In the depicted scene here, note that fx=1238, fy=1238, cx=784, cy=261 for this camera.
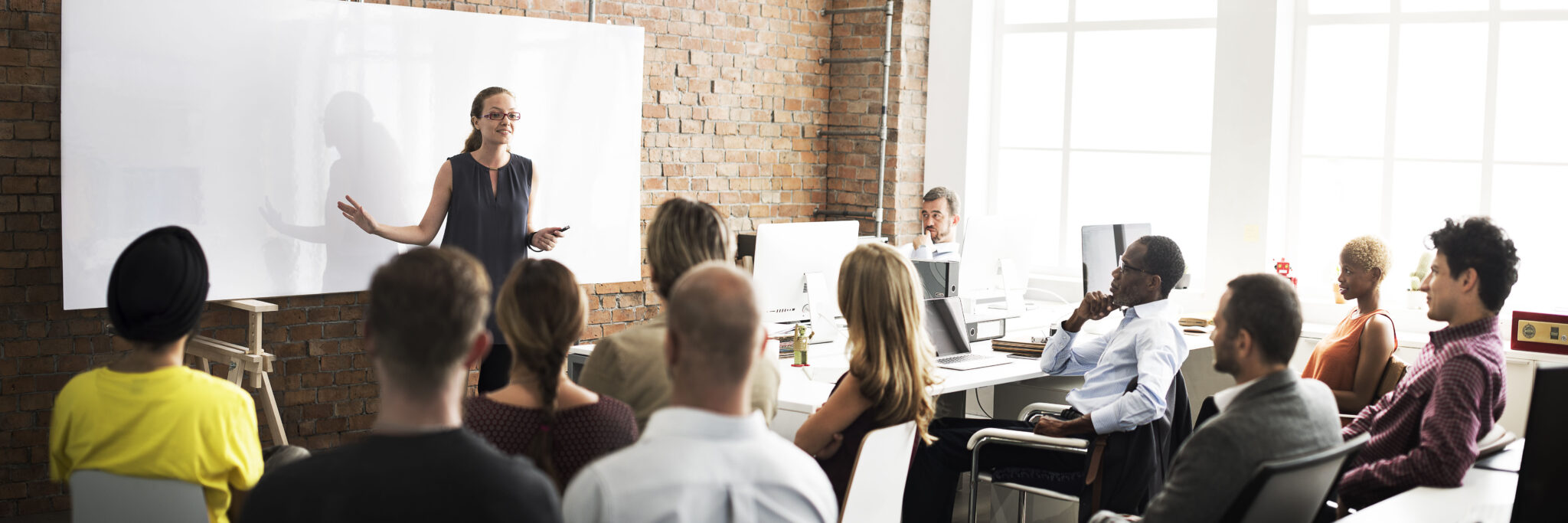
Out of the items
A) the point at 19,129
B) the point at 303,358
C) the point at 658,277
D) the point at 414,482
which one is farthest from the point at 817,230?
the point at 414,482

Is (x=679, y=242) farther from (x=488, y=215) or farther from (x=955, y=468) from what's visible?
(x=488, y=215)

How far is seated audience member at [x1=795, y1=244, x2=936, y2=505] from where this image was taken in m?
2.79

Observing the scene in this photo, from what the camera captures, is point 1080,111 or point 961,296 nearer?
point 961,296

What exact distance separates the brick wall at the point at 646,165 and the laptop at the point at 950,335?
232 cm

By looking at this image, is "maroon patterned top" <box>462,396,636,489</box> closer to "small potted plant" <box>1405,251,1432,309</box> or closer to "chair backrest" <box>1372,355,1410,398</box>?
"chair backrest" <box>1372,355,1410,398</box>

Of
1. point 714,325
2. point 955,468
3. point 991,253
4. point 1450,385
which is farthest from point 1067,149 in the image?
point 714,325

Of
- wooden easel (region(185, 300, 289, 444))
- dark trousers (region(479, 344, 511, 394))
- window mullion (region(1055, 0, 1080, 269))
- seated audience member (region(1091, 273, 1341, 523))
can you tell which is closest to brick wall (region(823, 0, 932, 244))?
window mullion (region(1055, 0, 1080, 269))

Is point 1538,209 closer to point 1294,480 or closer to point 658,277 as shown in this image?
point 1294,480

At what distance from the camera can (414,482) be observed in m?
1.34

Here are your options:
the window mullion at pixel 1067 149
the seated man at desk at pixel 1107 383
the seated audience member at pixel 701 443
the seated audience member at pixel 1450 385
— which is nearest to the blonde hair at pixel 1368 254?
the seated man at desk at pixel 1107 383

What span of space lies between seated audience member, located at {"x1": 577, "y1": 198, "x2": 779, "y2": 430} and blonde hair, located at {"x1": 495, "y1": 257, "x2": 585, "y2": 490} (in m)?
0.24

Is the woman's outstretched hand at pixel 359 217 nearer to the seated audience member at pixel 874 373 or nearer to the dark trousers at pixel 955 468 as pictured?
the dark trousers at pixel 955 468

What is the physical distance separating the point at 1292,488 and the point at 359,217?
3.62 metres

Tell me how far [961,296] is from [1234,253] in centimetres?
186
